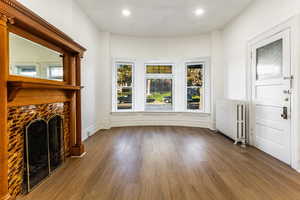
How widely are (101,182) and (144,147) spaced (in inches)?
59.2

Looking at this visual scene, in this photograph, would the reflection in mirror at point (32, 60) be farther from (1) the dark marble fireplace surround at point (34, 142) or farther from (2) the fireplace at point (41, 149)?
(2) the fireplace at point (41, 149)

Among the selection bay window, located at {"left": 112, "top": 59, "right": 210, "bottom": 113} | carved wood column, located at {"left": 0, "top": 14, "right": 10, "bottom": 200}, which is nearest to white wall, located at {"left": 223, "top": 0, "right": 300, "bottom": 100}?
bay window, located at {"left": 112, "top": 59, "right": 210, "bottom": 113}

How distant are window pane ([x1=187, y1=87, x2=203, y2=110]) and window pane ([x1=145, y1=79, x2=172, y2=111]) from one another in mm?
655

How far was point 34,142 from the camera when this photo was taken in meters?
2.12

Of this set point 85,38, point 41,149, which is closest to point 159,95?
point 85,38

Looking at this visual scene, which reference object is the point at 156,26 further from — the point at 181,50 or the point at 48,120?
the point at 48,120

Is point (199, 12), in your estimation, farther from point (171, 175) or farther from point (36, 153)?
point (36, 153)

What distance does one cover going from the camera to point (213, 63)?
5234 mm

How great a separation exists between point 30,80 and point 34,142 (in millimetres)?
786

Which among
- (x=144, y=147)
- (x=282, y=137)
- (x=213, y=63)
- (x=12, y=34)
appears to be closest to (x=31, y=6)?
(x=12, y=34)

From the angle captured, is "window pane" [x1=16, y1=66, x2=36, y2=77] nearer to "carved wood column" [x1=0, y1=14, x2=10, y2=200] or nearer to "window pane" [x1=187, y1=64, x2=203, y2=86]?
"carved wood column" [x1=0, y1=14, x2=10, y2=200]

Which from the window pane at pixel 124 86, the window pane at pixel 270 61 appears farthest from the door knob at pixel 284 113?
the window pane at pixel 124 86

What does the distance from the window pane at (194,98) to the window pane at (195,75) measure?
0.18 metres

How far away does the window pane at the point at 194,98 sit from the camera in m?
5.73
